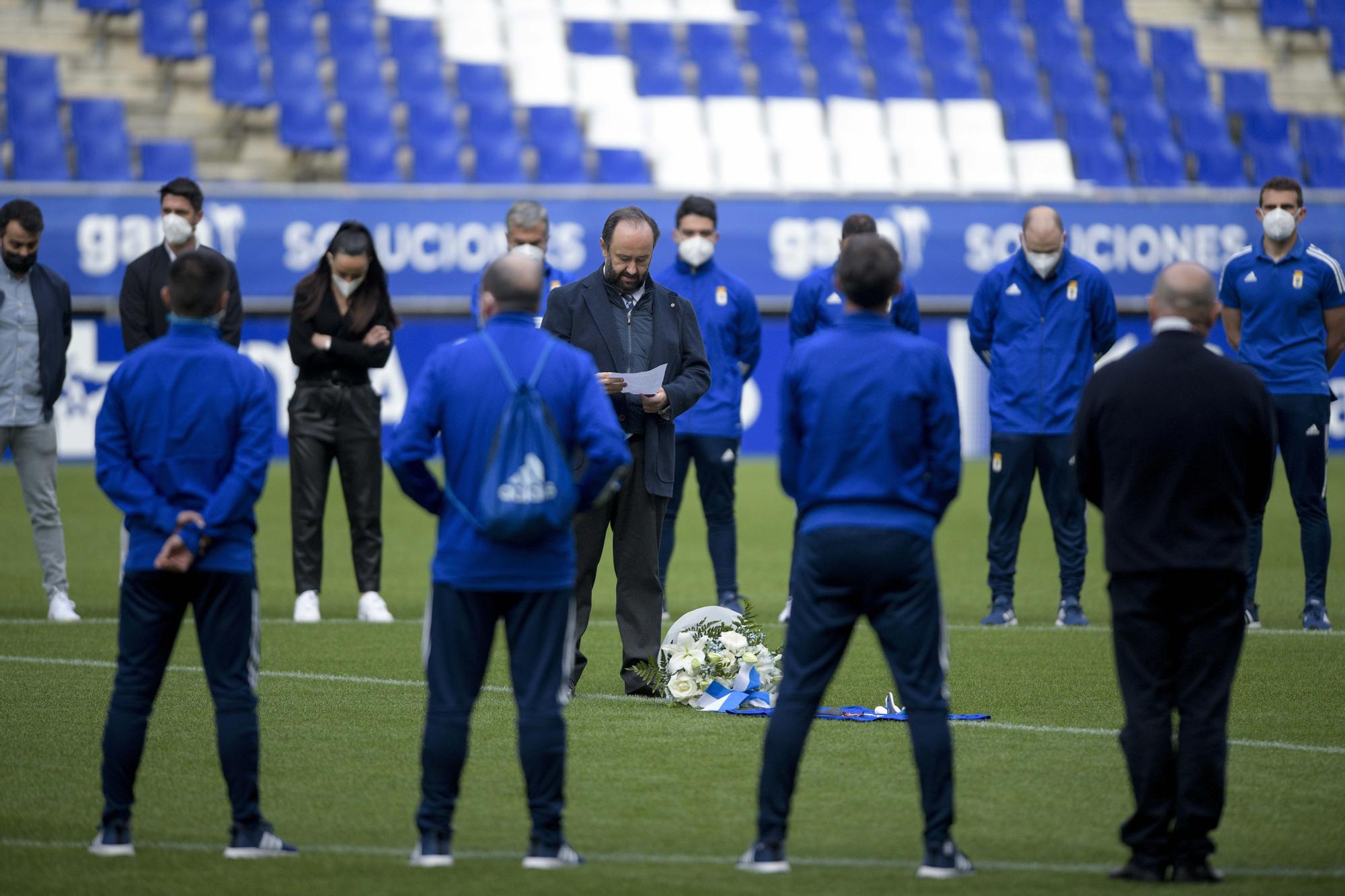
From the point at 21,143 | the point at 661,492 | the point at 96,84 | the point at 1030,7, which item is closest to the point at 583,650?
the point at 661,492

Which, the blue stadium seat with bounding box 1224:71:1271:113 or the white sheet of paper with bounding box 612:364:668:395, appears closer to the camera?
the white sheet of paper with bounding box 612:364:668:395

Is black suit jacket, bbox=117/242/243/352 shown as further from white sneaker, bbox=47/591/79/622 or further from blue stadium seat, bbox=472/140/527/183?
blue stadium seat, bbox=472/140/527/183

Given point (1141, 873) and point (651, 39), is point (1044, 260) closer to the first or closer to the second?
point (1141, 873)

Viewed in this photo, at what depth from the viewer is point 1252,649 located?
9242 millimetres

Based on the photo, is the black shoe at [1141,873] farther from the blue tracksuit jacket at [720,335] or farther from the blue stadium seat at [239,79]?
the blue stadium seat at [239,79]

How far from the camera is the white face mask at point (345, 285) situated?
33.3 feet

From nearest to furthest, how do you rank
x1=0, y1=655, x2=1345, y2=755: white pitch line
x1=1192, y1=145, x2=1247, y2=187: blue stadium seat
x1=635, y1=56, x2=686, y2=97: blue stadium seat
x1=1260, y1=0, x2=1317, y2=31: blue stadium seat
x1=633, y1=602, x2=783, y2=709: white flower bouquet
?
x1=0, y1=655, x2=1345, y2=755: white pitch line
x1=633, y1=602, x2=783, y2=709: white flower bouquet
x1=635, y1=56, x2=686, y2=97: blue stadium seat
x1=1192, y1=145, x2=1247, y2=187: blue stadium seat
x1=1260, y1=0, x2=1317, y2=31: blue stadium seat

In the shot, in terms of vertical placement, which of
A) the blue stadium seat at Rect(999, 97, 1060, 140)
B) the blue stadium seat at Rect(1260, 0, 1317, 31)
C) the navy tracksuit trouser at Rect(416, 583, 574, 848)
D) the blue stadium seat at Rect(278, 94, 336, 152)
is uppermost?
the blue stadium seat at Rect(1260, 0, 1317, 31)

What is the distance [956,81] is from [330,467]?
1871cm

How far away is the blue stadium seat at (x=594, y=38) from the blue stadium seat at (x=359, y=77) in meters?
3.08

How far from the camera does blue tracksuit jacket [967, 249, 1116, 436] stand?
10.2 m

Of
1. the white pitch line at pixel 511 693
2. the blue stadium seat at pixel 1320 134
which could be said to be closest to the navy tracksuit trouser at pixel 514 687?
the white pitch line at pixel 511 693

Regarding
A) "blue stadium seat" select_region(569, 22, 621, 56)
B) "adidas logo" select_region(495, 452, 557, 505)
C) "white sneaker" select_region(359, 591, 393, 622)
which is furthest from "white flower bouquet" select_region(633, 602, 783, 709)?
"blue stadium seat" select_region(569, 22, 621, 56)

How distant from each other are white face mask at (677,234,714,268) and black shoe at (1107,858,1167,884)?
594 centimetres
